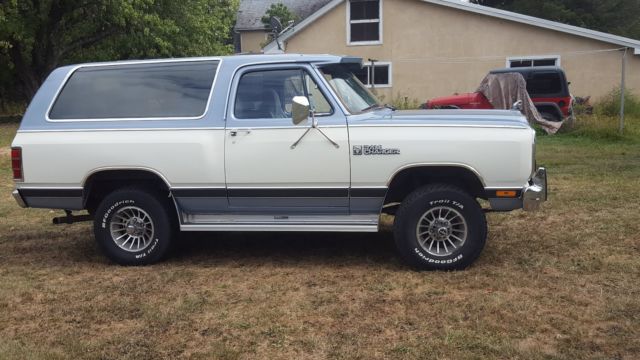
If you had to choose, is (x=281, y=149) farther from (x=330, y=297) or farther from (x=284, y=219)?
(x=330, y=297)

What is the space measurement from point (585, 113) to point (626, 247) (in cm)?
1388

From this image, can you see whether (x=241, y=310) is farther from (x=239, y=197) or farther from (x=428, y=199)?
(x=428, y=199)

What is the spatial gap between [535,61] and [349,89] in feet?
62.4

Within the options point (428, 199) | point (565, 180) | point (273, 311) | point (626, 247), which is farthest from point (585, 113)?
point (273, 311)

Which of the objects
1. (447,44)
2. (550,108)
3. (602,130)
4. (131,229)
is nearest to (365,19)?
(447,44)

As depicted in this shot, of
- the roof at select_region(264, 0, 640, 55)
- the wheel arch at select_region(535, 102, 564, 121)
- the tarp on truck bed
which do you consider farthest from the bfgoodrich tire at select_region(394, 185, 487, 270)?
the roof at select_region(264, 0, 640, 55)

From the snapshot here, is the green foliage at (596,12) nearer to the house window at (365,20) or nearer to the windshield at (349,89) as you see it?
the house window at (365,20)

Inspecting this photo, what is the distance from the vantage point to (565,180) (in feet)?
31.6

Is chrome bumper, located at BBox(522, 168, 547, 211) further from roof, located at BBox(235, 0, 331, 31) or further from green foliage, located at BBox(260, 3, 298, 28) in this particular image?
roof, located at BBox(235, 0, 331, 31)

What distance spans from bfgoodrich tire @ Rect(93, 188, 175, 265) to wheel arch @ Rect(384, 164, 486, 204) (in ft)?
6.97

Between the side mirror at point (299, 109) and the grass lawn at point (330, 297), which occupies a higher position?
the side mirror at point (299, 109)

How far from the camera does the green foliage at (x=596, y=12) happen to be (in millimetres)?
A: 37469

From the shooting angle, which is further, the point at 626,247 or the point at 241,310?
the point at 626,247

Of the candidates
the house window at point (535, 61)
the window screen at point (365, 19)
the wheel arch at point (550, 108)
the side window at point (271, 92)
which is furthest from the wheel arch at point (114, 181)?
the window screen at point (365, 19)
